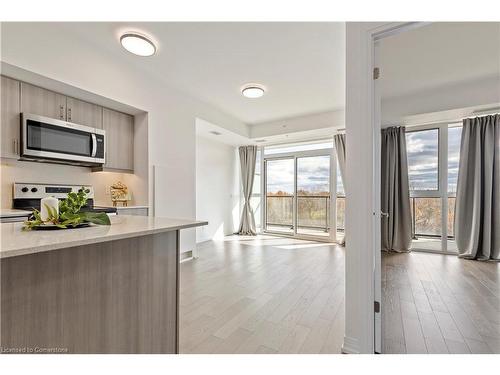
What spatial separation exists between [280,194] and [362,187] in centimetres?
462

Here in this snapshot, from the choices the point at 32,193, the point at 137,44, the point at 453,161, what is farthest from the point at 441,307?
the point at 32,193

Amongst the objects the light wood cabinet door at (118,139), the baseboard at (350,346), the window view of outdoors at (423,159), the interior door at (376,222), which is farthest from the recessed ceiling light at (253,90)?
the baseboard at (350,346)

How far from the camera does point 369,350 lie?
153 centimetres

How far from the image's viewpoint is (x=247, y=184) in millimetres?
6340

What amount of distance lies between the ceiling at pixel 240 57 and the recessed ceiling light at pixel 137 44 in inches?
2.5

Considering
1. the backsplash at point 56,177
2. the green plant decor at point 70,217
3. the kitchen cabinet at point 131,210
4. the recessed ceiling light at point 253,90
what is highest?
the recessed ceiling light at point 253,90

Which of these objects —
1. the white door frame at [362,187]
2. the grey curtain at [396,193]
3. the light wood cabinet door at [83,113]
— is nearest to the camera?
the white door frame at [362,187]

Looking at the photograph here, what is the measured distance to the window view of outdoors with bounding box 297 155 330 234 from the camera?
5.46m

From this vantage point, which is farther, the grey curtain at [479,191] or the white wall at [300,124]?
the white wall at [300,124]

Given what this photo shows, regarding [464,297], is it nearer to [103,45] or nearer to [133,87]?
[133,87]

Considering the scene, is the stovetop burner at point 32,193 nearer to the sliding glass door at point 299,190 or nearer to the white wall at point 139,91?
the white wall at point 139,91

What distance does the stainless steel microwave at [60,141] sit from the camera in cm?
227

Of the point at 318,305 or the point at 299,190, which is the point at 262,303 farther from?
the point at 299,190
